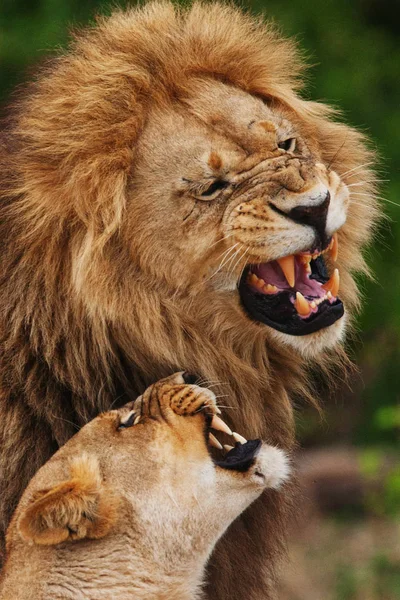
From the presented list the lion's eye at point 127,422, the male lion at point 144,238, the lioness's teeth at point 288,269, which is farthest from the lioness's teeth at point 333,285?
the lion's eye at point 127,422

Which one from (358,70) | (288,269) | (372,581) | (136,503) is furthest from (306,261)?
(358,70)

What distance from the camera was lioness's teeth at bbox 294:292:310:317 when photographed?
11.8 feet

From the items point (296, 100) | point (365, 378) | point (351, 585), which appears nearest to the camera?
point (296, 100)

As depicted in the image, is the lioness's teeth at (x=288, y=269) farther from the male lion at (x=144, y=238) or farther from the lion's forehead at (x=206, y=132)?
the lion's forehead at (x=206, y=132)

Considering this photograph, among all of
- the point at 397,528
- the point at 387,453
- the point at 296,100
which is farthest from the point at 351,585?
the point at 296,100

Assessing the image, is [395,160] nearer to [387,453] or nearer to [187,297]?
[387,453]

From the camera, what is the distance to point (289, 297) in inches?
142

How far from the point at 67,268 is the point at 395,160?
3.36 meters

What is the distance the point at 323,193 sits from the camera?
3.53m

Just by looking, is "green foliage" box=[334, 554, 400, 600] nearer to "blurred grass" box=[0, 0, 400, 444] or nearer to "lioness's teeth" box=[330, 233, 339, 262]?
"blurred grass" box=[0, 0, 400, 444]

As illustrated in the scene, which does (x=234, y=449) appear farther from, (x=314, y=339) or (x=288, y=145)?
(x=288, y=145)

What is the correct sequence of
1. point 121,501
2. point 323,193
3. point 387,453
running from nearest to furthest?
point 121,501 → point 323,193 → point 387,453

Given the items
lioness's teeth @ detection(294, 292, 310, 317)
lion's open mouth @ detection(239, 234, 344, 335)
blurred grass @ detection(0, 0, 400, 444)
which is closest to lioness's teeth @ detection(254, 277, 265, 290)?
lion's open mouth @ detection(239, 234, 344, 335)

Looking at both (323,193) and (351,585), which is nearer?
(323,193)
